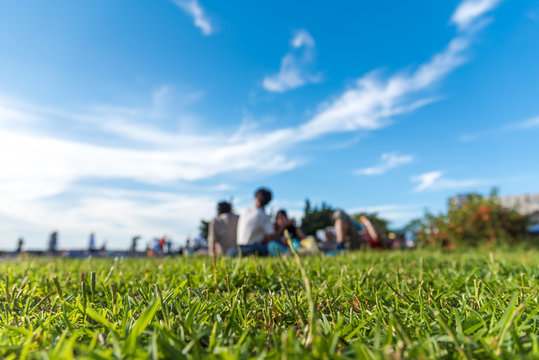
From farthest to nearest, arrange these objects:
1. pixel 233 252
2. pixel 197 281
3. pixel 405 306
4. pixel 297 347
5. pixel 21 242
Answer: pixel 21 242
pixel 233 252
pixel 197 281
pixel 405 306
pixel 297 347

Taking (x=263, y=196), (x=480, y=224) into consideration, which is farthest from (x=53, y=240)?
(x=480, y=224)

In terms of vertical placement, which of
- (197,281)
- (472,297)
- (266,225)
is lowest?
(472,297)

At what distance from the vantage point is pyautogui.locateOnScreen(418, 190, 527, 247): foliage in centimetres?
1539

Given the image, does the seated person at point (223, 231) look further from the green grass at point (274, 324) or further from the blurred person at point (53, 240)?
the blurred person at point (53, 240)

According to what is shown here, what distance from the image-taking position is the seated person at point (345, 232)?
30.0 ft

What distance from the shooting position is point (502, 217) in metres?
15.6

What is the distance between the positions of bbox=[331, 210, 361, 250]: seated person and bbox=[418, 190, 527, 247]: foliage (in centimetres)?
739

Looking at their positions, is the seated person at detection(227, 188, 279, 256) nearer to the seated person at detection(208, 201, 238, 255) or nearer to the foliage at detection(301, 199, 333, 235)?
the seated person at detection(208, 201, 238, 255)

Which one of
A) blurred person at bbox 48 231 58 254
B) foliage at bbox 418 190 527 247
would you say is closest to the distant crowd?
foliage at bbox 418 190 527 247

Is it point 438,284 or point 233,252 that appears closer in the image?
point 438,284

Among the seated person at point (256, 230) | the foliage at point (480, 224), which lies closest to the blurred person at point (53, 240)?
the seated person at point (256, 230)

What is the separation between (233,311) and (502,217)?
18021 millimetres

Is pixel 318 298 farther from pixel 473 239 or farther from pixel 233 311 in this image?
pixel 473 239

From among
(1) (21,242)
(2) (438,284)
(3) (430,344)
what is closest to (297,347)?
(3) (430,344)
